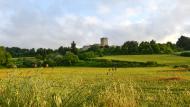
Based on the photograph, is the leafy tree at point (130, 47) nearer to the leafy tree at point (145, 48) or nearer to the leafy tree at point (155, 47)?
the leafy tree at point (145, 48)

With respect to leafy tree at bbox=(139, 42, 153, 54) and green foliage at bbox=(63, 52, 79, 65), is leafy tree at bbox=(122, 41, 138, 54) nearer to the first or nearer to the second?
leafy tree at bbox=(139, 42, 153, 54)

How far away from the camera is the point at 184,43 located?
465 feet

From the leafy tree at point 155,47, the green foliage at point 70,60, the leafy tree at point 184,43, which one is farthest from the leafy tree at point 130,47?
the green foliage at point 70,60

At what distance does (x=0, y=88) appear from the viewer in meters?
11.7

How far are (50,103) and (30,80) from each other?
148 cm

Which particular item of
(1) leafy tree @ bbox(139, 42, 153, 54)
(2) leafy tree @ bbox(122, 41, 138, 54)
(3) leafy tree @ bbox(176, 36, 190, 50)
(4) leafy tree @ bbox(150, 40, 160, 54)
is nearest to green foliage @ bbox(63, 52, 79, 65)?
(1) leafy tree @ bbox(139, 42, 153, 54)

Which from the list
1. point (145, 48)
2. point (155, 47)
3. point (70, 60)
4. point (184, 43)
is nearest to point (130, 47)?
point (145, 48)

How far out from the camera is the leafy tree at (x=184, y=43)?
139 meters

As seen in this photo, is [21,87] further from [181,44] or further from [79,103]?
[181,44]

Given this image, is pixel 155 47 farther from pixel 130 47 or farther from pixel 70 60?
pixel 70 60

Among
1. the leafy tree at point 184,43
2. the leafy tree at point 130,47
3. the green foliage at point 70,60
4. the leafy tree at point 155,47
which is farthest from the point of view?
the leafy tree at point 184,43

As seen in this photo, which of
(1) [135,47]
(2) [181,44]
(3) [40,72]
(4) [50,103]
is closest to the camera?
(4) [50,103]

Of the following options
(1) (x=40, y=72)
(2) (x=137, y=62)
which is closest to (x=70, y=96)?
(1) (x=40, y=72)

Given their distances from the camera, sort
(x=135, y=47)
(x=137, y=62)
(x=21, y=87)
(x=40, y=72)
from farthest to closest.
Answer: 1. (x=135, y=47)
2. (x=137, y=62)
3. (x=40, y=72)
4. (x=21, y=87)
